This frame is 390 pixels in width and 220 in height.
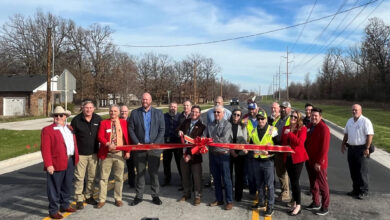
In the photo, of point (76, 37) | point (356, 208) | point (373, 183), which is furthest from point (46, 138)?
point (76, 37)

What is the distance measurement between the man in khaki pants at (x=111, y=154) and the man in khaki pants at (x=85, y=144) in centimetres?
14

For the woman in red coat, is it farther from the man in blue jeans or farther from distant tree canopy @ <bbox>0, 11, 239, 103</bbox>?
distant tree canopy @ <bbox>0, 11, 239, 103</bbox>

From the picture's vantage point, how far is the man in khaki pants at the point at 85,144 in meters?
5.64

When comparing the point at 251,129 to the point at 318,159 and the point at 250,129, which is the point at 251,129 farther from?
the point at 318,159

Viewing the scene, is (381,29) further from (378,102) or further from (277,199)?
(277,199)

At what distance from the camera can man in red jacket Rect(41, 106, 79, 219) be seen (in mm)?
5074

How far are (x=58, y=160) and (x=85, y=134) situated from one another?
0.73 meters

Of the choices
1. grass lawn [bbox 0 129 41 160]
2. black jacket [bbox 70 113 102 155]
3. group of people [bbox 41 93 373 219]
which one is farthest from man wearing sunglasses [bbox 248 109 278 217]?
grass lawn [bbox 0 129 41 160]

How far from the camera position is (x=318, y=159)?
535cm

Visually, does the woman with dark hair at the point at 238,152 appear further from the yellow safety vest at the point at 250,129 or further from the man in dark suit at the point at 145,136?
the man in dark suit at the point at 145,136

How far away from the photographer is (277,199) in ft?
19.9

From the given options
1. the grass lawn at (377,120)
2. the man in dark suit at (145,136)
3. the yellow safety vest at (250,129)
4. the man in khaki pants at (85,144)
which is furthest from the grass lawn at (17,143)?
the grass lawn at (377,120)

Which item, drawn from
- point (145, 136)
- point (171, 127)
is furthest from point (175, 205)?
point (171, 127)

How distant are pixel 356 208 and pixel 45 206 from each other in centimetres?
573
